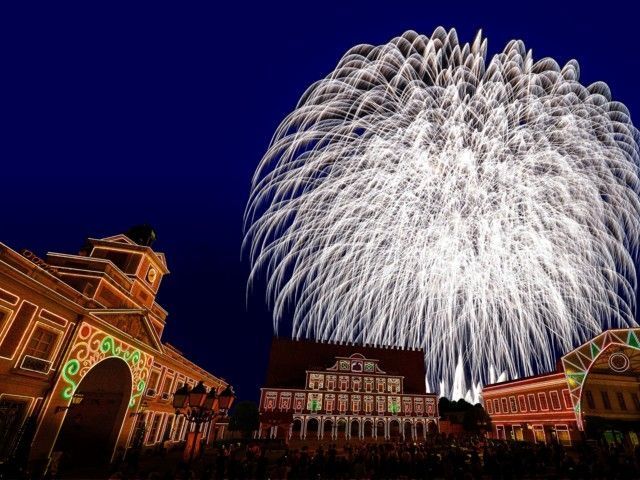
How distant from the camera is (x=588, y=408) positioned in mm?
33844

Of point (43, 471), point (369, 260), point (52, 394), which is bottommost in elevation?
point (43, 471)

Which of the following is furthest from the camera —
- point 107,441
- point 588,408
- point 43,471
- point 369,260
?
point 588,408

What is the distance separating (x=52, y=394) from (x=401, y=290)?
2219 centimetres

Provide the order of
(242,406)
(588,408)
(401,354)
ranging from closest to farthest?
(588,408), (242,406), (401,354)

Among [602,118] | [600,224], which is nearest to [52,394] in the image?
[600,224]

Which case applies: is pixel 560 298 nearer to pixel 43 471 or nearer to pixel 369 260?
pixel 369 260

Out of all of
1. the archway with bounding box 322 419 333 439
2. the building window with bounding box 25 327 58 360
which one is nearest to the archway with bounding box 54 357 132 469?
the building window with bounding box 25 327 58 360

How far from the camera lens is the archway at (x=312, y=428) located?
159 feet

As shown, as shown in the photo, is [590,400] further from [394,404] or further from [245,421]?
[245,421]

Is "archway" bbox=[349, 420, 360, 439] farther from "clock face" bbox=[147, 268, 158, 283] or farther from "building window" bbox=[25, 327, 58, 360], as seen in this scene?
"building window" bbox=[25, 327, 58, 360]

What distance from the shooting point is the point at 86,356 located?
18797mm

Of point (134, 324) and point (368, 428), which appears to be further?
point (368, 428)

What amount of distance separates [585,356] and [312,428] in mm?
33885

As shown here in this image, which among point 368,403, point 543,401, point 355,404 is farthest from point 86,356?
point 368,403
